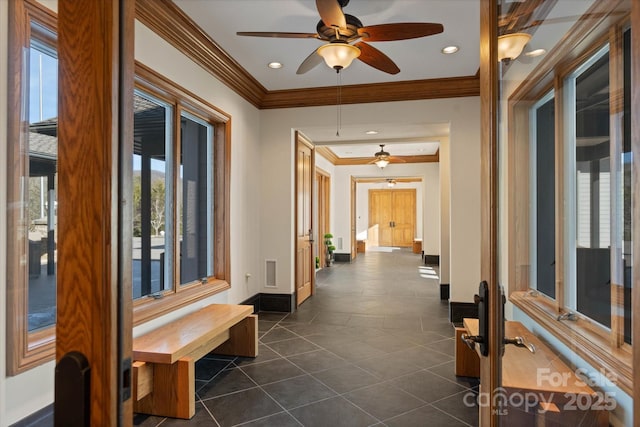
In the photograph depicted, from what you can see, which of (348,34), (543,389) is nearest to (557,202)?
(543,389)

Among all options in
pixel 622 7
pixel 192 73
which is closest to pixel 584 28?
pixel 622 7

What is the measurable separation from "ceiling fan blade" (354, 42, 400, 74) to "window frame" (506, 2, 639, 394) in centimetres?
172

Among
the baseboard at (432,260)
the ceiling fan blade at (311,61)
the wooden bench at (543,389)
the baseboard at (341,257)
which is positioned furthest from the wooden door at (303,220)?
the baseboard at (432,260)

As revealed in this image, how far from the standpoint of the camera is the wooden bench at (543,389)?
1.20 m

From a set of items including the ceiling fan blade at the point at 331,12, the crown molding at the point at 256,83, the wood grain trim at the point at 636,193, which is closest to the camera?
the wood grain trim at the point at 636,193

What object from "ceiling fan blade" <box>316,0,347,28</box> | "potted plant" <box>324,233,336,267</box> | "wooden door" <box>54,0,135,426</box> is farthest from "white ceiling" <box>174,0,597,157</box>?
"potted plant" <box>324,233,336,267</box>

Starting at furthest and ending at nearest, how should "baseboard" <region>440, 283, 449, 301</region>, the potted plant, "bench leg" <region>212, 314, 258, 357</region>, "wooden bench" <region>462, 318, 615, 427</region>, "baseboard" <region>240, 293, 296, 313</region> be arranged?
the potted plant < "baseboard" <region>440, 283, 449, 301</region> < "baseboard" <region>240, 293, 296, 313</region> < "bench leg" <region>212, 314, 258, 357</region> < "wooden bench" <region>462, 318, 615, 427</region>

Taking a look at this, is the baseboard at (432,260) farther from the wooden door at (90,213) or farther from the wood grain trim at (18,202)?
the wooden door at (90,213)

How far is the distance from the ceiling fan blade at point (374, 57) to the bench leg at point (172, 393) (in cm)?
265

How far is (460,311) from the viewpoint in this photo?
4.58 metres

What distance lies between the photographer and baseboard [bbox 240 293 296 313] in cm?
493

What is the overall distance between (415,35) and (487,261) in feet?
6.75

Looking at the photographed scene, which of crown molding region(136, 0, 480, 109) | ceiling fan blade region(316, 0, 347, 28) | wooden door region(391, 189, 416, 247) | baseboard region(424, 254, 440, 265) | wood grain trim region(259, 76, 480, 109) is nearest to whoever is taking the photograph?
ceiling fan blade region(316, 0, 347, 28)

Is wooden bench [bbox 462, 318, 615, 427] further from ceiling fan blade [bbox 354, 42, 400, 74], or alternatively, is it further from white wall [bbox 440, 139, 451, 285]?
white wall [bbox 440, 139, 451, 285]
